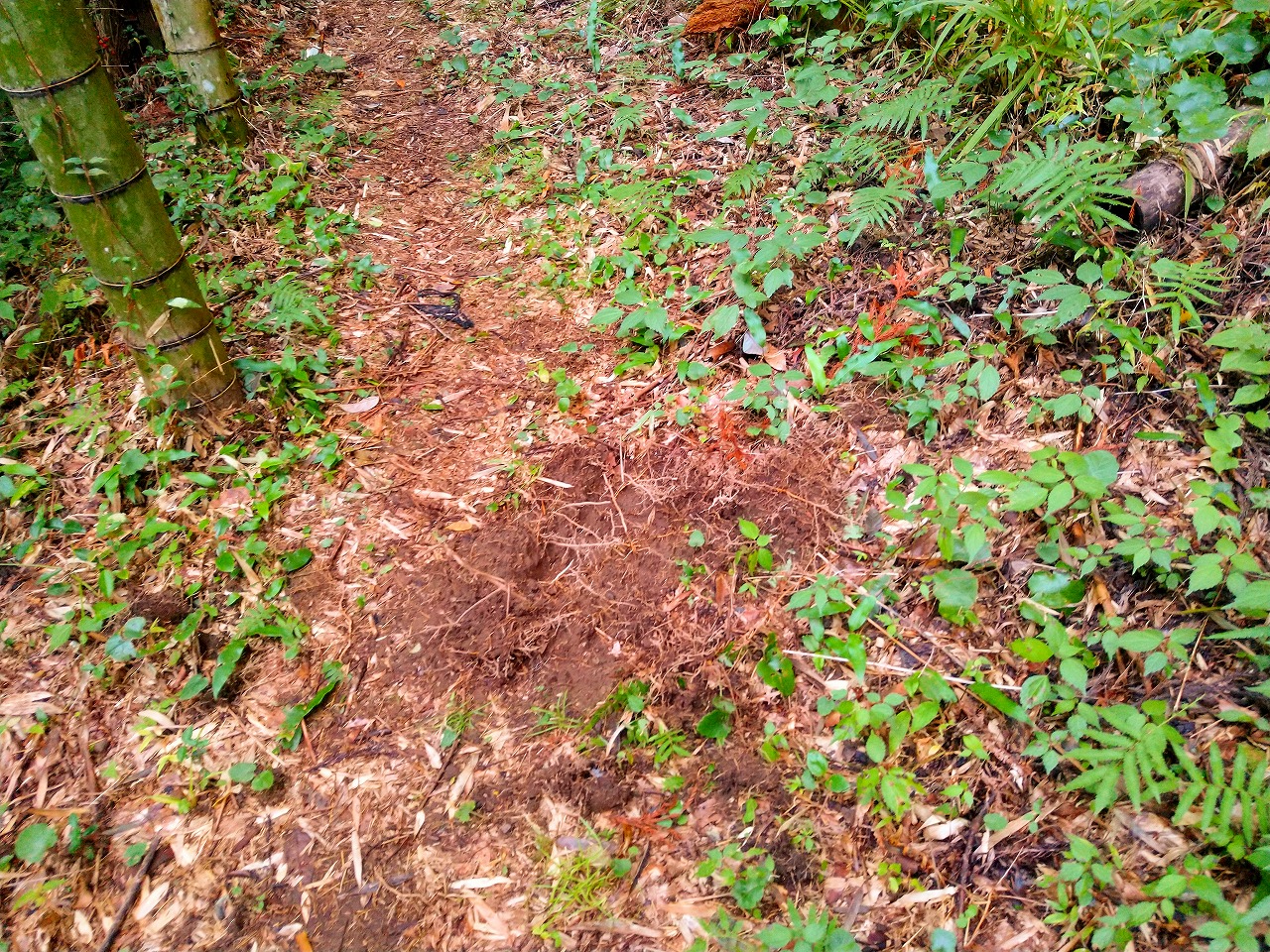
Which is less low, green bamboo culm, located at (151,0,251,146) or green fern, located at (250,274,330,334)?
green bamboo culm, located at (151,0,251,146)

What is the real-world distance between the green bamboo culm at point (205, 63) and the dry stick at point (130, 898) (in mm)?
3753

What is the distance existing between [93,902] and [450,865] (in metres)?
0.96

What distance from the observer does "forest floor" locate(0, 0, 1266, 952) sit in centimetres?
186

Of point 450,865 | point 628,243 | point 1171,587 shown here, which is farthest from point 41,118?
point 1171,587

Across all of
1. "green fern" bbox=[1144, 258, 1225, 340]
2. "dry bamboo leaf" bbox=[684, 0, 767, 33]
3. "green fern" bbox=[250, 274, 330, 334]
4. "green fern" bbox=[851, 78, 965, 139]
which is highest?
"dry bamboo leaf" bbox=[684, 0, 767, 33]

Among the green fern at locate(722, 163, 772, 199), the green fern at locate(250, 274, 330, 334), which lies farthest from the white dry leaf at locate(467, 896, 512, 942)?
the green fern at locate(722, 163, 772, 199)

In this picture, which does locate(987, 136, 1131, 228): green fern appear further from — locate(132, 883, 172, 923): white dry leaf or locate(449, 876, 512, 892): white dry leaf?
locate(132, 883, 172, 923): white dry leaf

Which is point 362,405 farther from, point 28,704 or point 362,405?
point 28,704

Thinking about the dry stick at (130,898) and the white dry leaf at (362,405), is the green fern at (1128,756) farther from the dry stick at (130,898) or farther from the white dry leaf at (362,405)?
the white dry leaf at (362,405)

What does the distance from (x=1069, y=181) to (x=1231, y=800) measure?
6.27ft

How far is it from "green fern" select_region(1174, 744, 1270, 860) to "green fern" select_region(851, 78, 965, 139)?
8.27 feet

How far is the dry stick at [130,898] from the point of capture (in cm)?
188

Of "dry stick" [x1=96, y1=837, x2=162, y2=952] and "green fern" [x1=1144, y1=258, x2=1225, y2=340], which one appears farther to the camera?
"green fern" [x1=1144, y1=258, x2=1225, y2=340]

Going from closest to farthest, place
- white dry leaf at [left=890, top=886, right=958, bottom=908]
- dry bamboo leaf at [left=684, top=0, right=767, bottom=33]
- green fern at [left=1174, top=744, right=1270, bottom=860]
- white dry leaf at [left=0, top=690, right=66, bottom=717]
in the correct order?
green fern at [left=1174, top=744, right=1270, bottom=860], white dry leaf at [left=890, top=886, right=958, bottom=908], white dry leaf at [left=0, top=690, right=66, bottom=717], dry bamboo leaf at [left=684, top=0, right=767, bottom=33]
